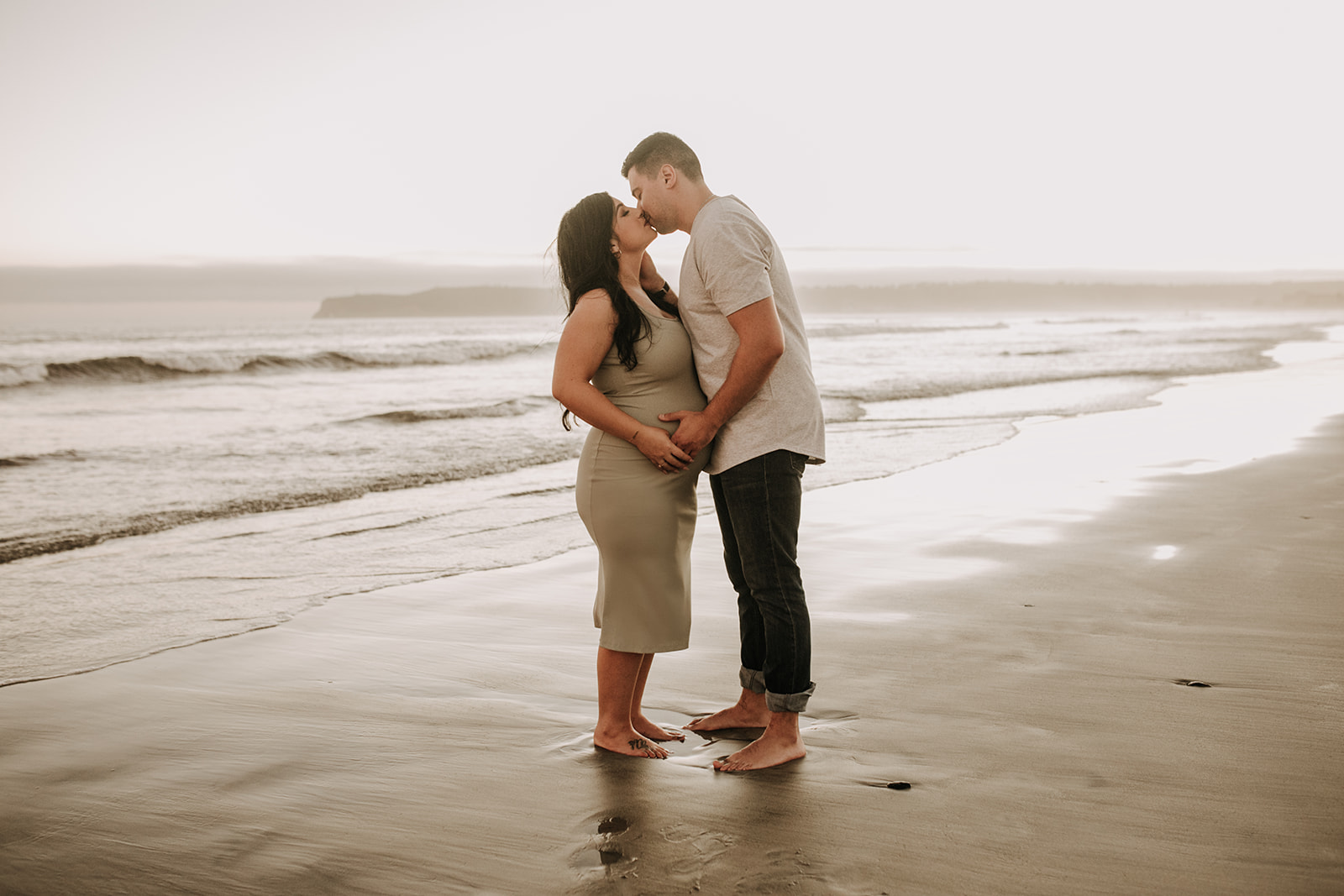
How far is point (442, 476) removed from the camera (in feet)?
31.3

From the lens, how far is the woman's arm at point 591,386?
2959mm

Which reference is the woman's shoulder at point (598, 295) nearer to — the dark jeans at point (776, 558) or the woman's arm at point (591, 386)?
the woman's arm at point (591, 386)

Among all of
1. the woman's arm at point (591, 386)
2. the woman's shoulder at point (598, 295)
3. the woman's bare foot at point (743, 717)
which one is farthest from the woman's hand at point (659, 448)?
the woman's bare foot at point (743, 717)

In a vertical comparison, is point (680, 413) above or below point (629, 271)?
below

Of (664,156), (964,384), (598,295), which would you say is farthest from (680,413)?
(964,384)

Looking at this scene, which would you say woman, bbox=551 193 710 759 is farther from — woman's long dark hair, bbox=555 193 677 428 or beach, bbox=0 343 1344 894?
beach, bbox=0 343 1344 894

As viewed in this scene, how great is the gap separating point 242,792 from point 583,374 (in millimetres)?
1565

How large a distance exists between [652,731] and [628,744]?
0.65ft

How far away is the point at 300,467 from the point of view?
34.7ft

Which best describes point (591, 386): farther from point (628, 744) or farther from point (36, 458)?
point (36, 458)

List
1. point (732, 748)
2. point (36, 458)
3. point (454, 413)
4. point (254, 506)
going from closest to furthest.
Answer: point (732, 748)
point (254, 506)
point (36, 458)
point (454, 413)

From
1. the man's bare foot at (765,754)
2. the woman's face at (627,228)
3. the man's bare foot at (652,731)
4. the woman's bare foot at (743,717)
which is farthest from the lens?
the woman's bare foot at (743,717)

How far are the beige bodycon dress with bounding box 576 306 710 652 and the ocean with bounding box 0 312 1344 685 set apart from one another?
2.46 metres

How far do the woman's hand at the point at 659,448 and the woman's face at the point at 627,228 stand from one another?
57 centimetres
